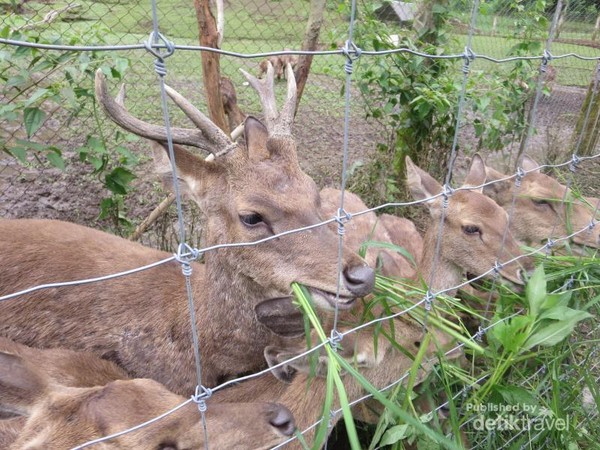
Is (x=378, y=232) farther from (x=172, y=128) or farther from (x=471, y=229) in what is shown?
(x=172, y=128)

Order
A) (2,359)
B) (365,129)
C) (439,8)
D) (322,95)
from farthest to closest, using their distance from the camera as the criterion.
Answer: (322,95), (365,129), (439,8), (2,359)

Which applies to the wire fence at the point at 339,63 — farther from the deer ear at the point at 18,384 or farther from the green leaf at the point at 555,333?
the deer ear at the point at 18,384

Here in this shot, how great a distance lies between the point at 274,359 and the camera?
8.07 ft

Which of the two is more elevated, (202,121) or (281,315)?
(202,121)

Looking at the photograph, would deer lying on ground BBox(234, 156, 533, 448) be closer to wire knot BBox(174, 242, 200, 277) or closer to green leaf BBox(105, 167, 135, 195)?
wire knot BBox(174, 242, 200, 277)

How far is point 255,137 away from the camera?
9.85ft

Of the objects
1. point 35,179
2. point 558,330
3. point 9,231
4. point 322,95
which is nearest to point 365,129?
point 322,95

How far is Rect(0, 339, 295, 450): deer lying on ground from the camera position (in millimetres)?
1990

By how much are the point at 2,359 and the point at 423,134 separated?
13.8 feet

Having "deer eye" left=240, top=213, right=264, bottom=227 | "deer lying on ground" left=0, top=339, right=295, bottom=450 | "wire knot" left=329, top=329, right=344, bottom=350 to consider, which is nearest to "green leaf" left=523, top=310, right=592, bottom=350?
"wire knot" left=329, top=329, right=344, bottom=350

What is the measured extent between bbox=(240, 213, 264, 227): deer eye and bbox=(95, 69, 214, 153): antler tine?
15.2 inches

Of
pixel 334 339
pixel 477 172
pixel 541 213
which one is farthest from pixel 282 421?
pixel 541 213

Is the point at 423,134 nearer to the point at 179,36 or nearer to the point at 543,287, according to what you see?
the point at 543,287

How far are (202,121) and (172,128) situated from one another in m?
0.14
